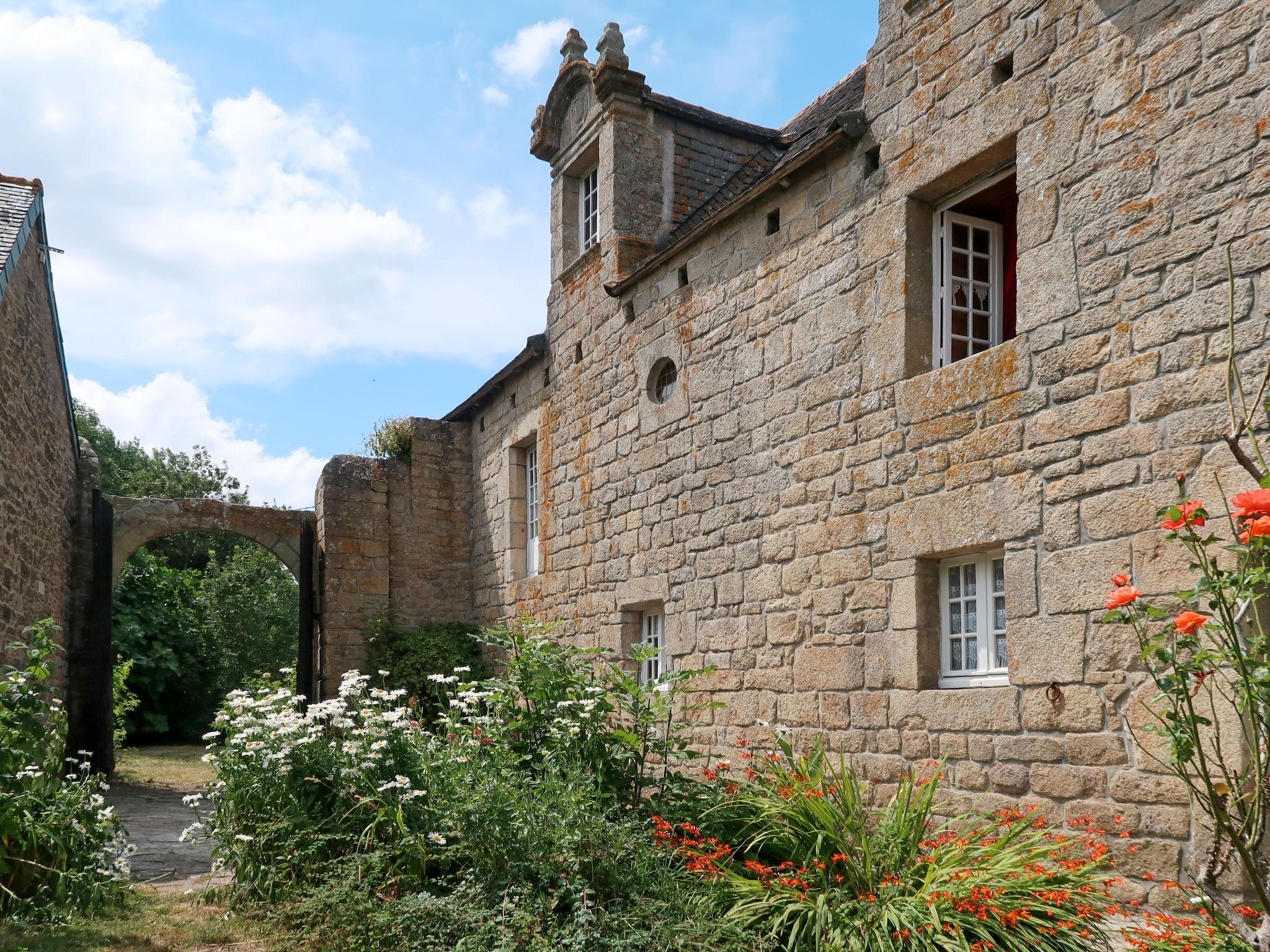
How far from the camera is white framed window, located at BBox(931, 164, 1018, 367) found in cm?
585

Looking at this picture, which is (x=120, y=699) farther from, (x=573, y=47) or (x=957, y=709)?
(x=957, y=709)

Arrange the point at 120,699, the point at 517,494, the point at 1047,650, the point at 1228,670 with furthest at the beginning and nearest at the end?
the point at 120,699, the point at 517,494, the point at 1047,650, the point at 1228,670

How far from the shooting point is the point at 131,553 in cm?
1102

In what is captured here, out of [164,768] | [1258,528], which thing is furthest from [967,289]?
[164,768]

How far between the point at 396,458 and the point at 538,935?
8600 millimetres

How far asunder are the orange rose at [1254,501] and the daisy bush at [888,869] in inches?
60.7

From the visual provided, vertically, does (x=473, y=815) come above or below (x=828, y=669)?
below

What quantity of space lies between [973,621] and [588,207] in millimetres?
6237

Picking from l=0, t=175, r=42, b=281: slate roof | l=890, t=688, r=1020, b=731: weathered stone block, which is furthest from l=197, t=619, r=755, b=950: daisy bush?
l=0, t=175, r=42, b=281: slate roof

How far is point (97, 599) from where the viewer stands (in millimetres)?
10523

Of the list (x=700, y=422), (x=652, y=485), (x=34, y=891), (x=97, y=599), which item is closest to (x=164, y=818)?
(x=97, y=599)

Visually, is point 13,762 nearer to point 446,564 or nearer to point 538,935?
point 538,935

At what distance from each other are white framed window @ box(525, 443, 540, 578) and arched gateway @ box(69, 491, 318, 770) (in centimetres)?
Answer: 241

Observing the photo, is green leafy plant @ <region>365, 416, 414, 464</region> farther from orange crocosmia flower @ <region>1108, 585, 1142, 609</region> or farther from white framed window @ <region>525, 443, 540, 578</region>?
orange crocosmia flower @ <region>1108, 585, 1142, 609</region>
